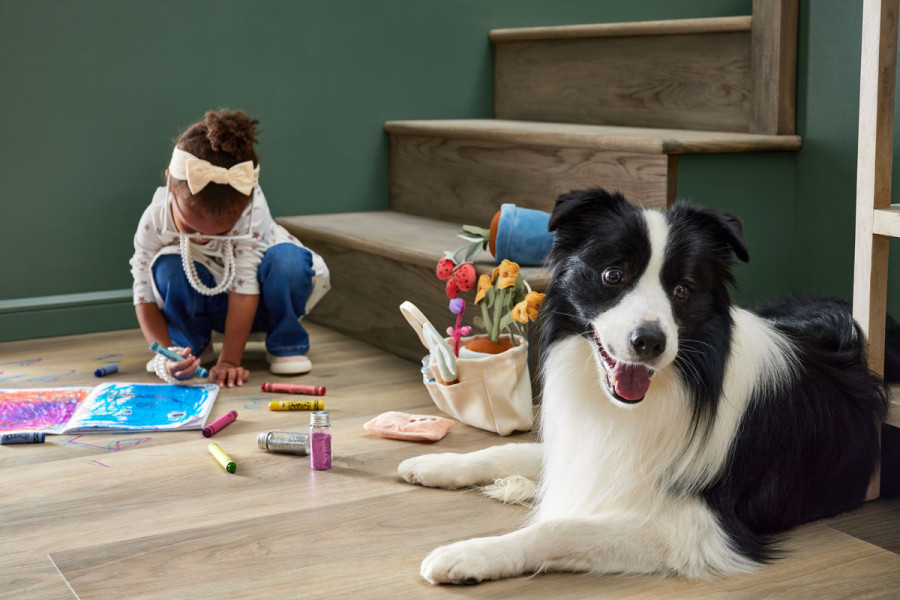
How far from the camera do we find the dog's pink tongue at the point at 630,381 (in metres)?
1.45

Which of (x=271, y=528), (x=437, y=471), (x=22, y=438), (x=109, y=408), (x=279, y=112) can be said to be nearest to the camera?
(x=271, y=528)

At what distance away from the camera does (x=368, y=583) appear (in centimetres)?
142

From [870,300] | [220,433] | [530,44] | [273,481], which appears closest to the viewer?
[870,300]

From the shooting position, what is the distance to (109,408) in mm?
2246

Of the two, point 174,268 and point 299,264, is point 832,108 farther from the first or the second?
point 174,268

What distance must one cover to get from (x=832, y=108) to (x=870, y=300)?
0.80m

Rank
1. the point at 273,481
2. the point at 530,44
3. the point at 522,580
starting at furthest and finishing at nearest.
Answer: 1. the point at 530,44
2. the point at 273,481
3. the point at 522,580

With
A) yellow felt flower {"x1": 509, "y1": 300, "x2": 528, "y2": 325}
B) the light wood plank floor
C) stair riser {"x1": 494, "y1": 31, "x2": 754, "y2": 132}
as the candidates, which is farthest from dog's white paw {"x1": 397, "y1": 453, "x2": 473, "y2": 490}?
stair riser {"x1": 494, "y1": 31, "x2": 754, "y2": 132}

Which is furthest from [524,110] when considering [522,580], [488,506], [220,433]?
[522,580]

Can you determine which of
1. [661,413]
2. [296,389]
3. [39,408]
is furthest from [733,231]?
[39,408]

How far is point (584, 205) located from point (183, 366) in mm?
1303

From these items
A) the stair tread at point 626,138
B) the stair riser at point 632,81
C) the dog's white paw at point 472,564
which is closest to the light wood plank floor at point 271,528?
the dog's white paw at point 472,564

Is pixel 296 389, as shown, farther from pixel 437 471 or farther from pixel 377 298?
pixel 437 471

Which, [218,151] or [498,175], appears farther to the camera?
[498,175]
